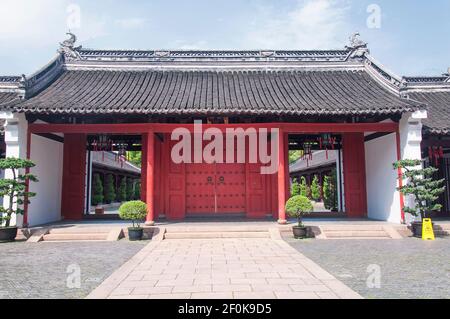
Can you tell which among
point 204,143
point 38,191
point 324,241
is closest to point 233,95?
point 204,143

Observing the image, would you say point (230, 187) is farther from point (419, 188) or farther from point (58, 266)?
point (58, 266)

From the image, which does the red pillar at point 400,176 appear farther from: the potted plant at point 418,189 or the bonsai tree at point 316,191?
the bonsai tree at point 316,191

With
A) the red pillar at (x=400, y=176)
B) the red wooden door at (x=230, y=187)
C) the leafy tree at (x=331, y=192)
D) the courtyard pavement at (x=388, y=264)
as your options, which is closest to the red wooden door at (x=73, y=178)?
the red wooden door at (x=230, y=187)

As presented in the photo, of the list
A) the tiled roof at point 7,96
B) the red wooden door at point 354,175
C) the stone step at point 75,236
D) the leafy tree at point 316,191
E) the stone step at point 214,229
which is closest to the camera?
the stone step at point 75,236

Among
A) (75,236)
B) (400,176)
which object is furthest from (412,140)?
(75,236)

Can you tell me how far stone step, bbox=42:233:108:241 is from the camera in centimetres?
872

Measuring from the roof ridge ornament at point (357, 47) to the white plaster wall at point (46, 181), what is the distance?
37.4ft

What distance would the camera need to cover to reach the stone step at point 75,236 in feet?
28.6

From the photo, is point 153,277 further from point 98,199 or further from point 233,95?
point 98,199

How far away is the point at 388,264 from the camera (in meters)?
5.77

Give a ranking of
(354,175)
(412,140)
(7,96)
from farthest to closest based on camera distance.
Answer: (354,175), (7,96), (412,140)

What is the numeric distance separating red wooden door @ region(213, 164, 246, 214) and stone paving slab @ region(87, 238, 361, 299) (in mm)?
4563

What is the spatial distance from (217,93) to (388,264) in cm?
698

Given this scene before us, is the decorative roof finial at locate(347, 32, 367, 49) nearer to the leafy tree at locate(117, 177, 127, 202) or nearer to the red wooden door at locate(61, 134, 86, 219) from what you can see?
the red wooden door at locate(61, 134, 86, 219)
